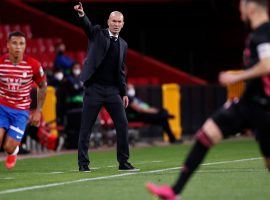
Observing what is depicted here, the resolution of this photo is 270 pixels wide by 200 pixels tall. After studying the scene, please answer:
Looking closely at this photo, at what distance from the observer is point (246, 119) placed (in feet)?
32.2

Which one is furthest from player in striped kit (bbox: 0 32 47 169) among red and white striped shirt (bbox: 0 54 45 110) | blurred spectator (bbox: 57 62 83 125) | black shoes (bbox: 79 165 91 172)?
blurred spectator (bbox: 57 62 83 125)

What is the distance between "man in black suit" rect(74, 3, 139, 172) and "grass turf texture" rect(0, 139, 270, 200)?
0.40m

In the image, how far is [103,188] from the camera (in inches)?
467

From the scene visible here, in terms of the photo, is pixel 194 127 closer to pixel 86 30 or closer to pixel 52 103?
pixel 52 103

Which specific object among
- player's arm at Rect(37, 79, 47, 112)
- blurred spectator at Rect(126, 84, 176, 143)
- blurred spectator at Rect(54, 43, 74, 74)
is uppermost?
player's arm at Rect(37, 79, 47, 112)

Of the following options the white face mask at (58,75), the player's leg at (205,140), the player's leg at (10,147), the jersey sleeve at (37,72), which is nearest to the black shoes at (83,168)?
the player's leg at (10,147)

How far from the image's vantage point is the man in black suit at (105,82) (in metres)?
14.4

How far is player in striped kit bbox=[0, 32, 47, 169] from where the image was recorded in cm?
1370

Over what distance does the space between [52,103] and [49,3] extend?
31.7 feet

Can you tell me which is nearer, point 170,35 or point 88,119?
point 88,119

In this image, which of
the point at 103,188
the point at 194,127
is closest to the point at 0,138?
the point at 103,188

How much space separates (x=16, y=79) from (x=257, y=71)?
16.6ft

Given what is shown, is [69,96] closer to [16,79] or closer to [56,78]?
[56,78]

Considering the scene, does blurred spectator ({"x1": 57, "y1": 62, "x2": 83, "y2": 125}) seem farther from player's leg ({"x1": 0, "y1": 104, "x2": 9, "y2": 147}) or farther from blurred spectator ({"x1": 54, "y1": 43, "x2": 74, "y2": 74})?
player's leg ({"x1": 0, "y1": 104, "x2": 9, "y2": 147})
